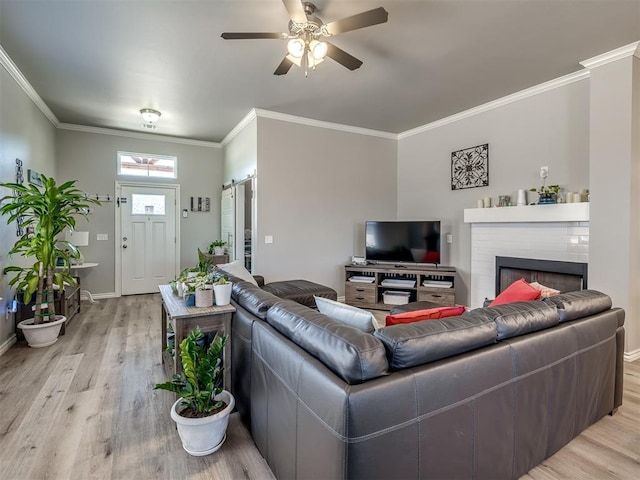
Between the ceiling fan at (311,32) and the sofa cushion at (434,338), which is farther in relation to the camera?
the ceiling fan at (311,32)

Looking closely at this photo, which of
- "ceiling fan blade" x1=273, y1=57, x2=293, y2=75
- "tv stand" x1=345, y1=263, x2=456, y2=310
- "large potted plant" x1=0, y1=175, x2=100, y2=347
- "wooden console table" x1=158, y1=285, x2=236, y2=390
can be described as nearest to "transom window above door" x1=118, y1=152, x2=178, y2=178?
"large potted plant" x1=0, y1=175, x2=100, y2=347

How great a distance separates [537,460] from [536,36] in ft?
10.5

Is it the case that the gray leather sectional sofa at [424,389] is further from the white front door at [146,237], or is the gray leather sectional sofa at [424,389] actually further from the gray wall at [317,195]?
the white front door at [146,237]

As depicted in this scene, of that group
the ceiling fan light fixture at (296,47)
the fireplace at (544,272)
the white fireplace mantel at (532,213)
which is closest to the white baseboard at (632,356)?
the fireplace at (544,272)

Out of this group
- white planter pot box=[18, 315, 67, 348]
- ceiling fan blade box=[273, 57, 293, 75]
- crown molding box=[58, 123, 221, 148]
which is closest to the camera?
ceiling fan blade box=[273, 57, 293, 75]

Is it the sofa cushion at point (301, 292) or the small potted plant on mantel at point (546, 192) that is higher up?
the small potted plant on mantel at point (546, 192)

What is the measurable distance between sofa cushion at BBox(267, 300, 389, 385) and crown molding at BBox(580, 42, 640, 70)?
3725 mm

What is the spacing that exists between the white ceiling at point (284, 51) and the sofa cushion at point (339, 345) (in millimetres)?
2336

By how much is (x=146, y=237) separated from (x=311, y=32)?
4975 millimetres

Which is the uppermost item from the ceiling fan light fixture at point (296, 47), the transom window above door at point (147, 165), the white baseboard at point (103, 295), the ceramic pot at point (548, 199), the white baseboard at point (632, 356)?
the ceiling fan light fixture at point (296, 47)

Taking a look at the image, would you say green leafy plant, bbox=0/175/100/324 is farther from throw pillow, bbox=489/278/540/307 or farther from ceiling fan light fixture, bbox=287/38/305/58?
throw pillow, bbox=489/278/540/307

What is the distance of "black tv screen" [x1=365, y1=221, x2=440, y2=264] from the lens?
190 inches

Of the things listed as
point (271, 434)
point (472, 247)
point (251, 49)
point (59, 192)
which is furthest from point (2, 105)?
point (472, 247)

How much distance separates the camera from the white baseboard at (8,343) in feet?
10.7
